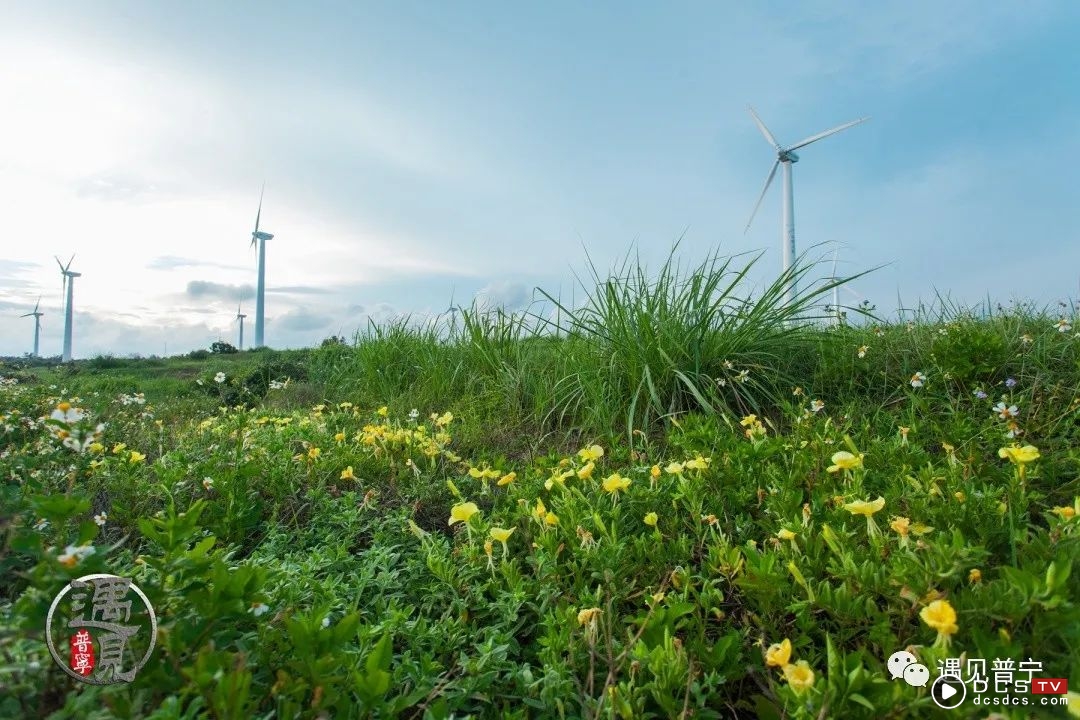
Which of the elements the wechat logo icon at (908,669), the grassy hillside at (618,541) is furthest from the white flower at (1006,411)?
the wechat logo icon at (908,669)

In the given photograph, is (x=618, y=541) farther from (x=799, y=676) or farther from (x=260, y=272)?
(x=260, y=272)

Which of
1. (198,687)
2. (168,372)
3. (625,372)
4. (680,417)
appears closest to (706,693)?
(198,687)

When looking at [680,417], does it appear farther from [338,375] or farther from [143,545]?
[338,375]

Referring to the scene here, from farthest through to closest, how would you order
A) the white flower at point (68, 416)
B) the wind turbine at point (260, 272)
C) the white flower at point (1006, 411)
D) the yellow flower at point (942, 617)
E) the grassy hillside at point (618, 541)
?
the wind turbine at point (260, 272) → the white flower at point (1006, 411) → the white flower at point (68, 416) → the grassy hillside at point (618, 541) → the yellow flower at point (942, 617)

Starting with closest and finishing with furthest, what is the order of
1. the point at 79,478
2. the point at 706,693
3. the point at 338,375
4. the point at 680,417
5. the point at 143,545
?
the point at 706,693, the point at 143,545, the point at 79,478, the point at 680,417, the point at 338,375

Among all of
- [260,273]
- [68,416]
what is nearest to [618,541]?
[68,416]

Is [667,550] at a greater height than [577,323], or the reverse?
[577,323]

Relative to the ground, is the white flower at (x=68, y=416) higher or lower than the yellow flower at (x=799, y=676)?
higher

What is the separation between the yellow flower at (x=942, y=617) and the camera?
1.26m

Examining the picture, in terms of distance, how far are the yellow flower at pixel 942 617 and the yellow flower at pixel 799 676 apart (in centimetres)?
27

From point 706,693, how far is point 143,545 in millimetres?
2464

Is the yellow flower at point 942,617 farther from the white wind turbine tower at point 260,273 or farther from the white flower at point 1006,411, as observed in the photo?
the white wind turbine tower at point 260,273

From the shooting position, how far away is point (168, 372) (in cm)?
1565

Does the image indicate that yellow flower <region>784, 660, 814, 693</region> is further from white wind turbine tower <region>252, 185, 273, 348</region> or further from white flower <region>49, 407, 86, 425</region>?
white wind turbine tower <region>252, 185, 273, 348</region>
